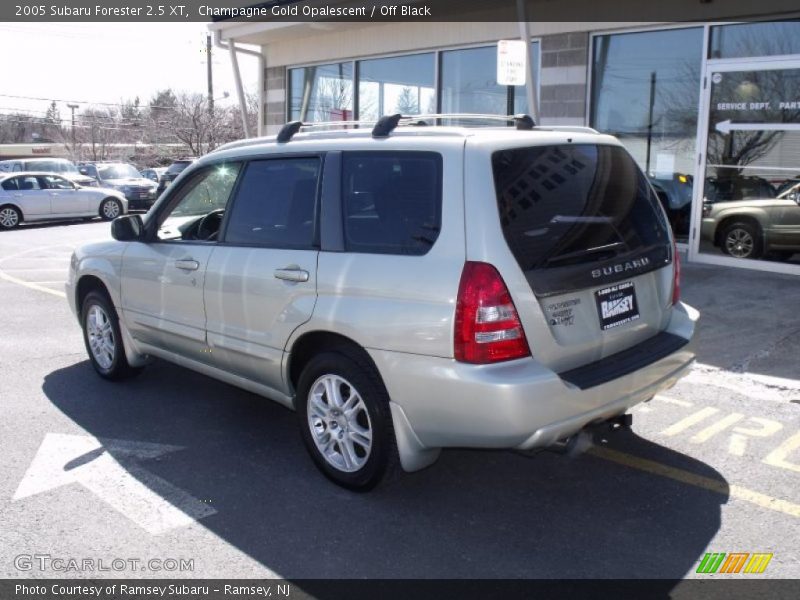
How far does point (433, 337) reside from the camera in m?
3.46

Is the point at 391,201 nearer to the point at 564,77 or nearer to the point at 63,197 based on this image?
the point at 564,77

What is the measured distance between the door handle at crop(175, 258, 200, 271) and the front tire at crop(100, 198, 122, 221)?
59.4 ft

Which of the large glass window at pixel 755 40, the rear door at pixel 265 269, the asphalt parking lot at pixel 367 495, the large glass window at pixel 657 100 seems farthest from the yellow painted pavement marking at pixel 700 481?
the large glass window at pixel 755 40

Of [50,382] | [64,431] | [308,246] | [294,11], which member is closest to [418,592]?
[308,246]

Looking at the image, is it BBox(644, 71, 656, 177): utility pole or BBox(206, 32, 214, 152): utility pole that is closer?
BBox(644, 71, 656, 177): utility pole

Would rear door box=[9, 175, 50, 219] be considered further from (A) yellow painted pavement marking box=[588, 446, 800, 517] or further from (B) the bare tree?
(B) the bare tree

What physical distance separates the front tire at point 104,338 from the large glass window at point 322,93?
885 cm

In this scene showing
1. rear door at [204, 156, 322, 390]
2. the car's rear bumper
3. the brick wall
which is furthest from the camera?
the brick wall

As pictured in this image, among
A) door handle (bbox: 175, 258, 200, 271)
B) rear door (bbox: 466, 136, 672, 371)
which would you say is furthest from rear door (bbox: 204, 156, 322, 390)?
rear door (bbox: 466, 136, 672, 371)

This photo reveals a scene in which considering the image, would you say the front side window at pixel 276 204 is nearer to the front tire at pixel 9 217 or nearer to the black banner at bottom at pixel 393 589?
the black banner at bottom at pixel 393 589

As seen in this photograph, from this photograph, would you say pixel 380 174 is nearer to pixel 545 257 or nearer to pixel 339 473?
pixel 545 257

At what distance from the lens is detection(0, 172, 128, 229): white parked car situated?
19609mm

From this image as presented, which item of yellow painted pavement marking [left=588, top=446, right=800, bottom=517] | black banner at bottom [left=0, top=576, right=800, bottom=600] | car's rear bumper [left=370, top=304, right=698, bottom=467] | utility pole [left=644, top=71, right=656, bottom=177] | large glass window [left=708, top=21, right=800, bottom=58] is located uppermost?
large glass window [left=708, top=21, right=800, bottom=58]

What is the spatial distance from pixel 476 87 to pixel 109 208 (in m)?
13.6
